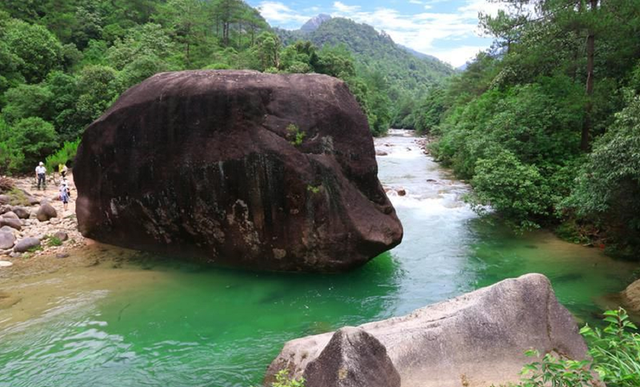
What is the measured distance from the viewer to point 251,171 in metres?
11.5

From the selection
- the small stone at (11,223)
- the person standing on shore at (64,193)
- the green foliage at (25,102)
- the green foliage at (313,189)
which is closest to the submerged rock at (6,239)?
the small stone at (11,223)

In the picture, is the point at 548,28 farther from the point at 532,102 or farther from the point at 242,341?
the point at 242,341

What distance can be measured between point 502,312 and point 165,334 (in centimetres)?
659

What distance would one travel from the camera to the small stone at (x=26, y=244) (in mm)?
13613

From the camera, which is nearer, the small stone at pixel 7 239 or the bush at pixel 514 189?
the small stone at pixel 7 239

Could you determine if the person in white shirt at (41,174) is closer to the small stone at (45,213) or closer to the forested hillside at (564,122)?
the small stone at (45,213)

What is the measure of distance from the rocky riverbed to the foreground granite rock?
31.9 ft

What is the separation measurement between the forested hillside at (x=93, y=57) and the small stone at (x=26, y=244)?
12.0 metres

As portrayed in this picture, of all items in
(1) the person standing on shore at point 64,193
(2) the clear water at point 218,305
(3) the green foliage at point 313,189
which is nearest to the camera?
(2) the clear water at point 218,305

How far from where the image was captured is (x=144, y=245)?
1352cm

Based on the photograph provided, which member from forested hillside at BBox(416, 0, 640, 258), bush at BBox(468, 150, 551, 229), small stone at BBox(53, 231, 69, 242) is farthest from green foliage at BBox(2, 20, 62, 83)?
bush at BBox(468, 150, 551, 229)

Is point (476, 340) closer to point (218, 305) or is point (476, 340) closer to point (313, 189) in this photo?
point (313, 189)

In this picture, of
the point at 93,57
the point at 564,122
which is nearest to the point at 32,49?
the point at 93,57

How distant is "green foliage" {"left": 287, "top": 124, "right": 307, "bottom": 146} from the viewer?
11508 mm
